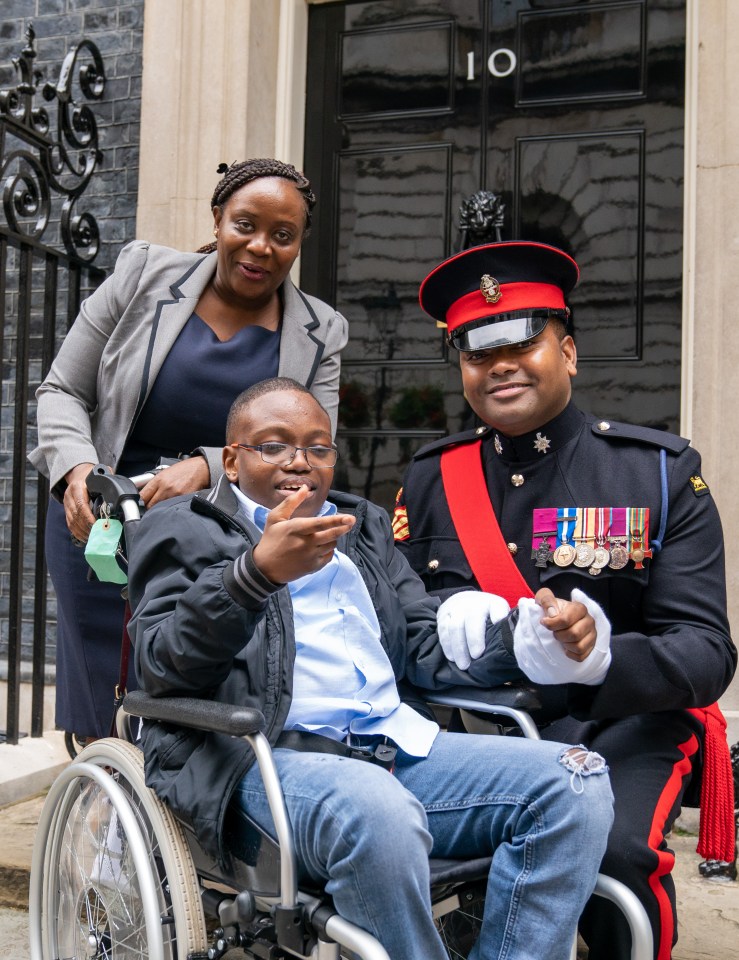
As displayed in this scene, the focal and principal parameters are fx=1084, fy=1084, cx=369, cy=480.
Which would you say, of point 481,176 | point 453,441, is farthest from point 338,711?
point 481,176

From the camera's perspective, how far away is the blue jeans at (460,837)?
1.95 metres

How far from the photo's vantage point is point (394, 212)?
16.0ft

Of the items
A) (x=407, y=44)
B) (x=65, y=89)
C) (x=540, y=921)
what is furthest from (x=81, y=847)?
(x=407, y=44)

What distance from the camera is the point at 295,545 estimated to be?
201 centimetres

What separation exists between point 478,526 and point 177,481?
2.63 feet

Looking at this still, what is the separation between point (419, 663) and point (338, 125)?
10.4 feet

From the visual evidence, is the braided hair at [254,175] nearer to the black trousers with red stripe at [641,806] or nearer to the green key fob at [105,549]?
the green key fob at [105,549]

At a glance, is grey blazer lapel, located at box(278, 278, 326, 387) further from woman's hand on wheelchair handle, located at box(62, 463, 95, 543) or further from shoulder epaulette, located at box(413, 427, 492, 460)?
woman's hand on wheelchair handle, located at box(62, 463, 95, 543)

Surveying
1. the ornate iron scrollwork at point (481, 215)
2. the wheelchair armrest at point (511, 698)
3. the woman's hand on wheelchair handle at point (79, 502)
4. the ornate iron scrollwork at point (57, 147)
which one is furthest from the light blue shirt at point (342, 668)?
the ornate iron scrollwork at point (57, 147)

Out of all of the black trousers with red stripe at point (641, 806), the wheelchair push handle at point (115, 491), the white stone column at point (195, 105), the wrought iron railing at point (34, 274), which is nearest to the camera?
the black trousers with red stripe at point (641, 806)

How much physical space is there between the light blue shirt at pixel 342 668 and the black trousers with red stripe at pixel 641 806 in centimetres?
43

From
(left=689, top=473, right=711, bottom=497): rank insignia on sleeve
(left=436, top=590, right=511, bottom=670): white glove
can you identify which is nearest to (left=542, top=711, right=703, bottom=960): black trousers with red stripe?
(left=436, top=590, right=511, bottom=670): white glove

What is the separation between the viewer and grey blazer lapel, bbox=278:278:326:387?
3.14m

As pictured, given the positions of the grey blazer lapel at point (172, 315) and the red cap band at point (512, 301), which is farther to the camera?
the grey blazer lapel at point (172, 315)
